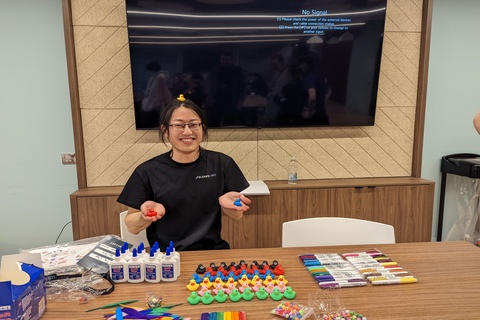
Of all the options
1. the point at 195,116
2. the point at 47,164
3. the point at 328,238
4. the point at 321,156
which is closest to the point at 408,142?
the point at 321,156

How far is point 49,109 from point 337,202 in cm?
236

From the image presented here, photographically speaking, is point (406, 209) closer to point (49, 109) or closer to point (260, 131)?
point (260, 131)

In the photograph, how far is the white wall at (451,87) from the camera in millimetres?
2928

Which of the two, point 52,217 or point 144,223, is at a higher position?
point 144,223

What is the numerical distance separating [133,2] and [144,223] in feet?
5.69

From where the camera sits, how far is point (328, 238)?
1.65 m

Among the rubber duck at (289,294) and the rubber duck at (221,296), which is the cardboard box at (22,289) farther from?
the rubber duck at (289,294)

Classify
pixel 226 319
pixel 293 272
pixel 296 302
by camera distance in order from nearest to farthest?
1. pixel 226 319
2. pixel 296 302
3. pixel 293 272

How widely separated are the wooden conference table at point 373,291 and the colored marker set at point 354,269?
0.02m

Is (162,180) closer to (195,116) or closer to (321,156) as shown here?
(195,116)

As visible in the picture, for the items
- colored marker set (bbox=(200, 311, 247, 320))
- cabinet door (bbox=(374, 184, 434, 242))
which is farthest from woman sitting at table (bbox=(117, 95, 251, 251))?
cabinet door (bbox=(374, 184, 434, 242))

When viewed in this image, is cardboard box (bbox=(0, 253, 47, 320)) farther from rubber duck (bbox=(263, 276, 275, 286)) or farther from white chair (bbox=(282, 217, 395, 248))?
white chair (bbox=(282, 217, 395, 248))

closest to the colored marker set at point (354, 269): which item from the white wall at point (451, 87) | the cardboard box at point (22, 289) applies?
the cardboard box at point (22, 289)

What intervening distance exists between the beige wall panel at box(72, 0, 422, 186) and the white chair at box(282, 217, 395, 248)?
48.3 inches
